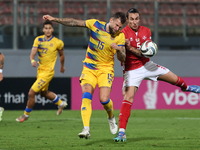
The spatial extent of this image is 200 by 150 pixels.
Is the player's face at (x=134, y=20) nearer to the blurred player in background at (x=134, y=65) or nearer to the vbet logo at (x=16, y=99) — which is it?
the blurred player in background at (x=134, y=65)

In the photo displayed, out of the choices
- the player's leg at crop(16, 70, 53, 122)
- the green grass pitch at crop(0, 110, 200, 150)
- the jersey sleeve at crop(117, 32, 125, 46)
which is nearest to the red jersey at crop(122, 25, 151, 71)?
the jersey sleeve at crop(117, 32, 125, 46)

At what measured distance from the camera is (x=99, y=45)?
5031mm

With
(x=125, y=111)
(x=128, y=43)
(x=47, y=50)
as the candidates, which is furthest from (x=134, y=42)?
(x=47, y=50)

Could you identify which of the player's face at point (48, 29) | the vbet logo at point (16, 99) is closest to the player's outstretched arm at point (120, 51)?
the player's face at point (48, 29)

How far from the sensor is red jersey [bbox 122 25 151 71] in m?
5.26

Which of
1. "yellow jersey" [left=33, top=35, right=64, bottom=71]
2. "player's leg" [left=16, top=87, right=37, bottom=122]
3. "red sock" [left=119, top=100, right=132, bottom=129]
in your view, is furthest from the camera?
"yellow jersey" [left=33, top=35, right=64, bottom=71]

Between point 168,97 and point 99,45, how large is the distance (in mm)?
6354

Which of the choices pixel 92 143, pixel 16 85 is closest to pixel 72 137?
pixel 92 143

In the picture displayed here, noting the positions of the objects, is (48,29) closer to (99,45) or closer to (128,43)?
(99,45)

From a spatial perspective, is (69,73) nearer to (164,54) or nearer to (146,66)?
(164,54)

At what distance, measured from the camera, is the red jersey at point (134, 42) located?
5.26 metres

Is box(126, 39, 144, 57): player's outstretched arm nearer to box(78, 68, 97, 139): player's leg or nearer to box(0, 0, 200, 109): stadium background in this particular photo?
box(78, 68, 97, 139): player's leg

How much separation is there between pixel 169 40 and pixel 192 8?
1.47m

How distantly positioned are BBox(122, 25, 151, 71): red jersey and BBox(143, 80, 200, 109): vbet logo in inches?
221
